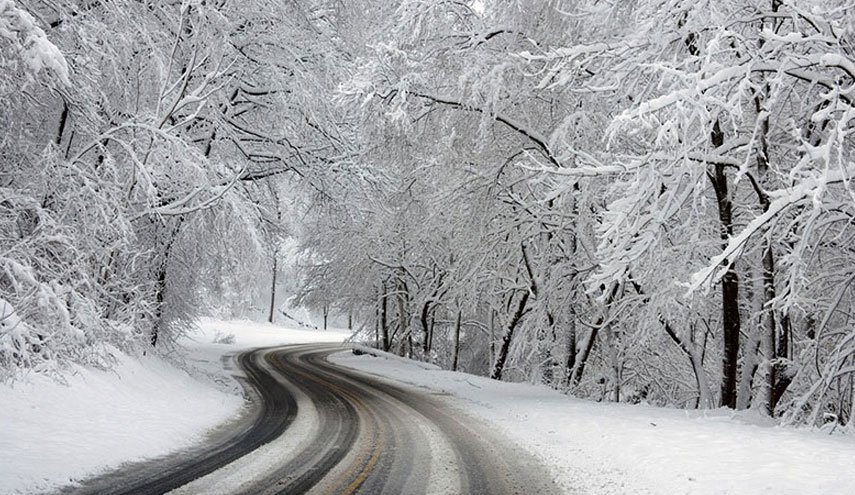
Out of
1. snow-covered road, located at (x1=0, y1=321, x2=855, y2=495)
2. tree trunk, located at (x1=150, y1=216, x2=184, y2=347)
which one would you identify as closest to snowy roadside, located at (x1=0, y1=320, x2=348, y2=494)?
snow-covered road, located at (x1=0, y1=321, x2=855, y2=495)

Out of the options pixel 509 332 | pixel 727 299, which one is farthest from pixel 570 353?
pixel 727 299

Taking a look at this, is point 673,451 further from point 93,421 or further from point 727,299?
point 93,421

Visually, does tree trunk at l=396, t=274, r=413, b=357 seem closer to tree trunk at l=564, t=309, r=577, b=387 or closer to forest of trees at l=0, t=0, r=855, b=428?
forest of trees at l=0, t=0, r=855, b=428

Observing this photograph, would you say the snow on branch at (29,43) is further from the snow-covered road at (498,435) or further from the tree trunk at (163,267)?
the tree trunk at (163,267)

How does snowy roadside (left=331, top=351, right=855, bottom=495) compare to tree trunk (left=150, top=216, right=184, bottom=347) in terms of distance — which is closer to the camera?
snowy roadside (left=331, top=351, right=855, bottom=495)

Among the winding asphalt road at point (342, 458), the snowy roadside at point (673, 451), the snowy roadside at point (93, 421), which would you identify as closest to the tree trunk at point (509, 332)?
the winding asphalt road at point (342, 458)

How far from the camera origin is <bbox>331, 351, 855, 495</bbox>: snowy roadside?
23.3 ft

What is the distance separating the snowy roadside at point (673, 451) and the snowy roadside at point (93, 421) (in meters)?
5.55

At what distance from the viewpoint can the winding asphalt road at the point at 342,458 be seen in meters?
6.98

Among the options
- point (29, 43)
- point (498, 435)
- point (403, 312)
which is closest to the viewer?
point (29, 43)

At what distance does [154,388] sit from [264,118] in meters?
7.90

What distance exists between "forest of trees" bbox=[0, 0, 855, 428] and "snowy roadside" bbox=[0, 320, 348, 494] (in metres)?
0.79

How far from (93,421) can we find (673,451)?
321 inches

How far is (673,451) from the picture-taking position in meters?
8.68
